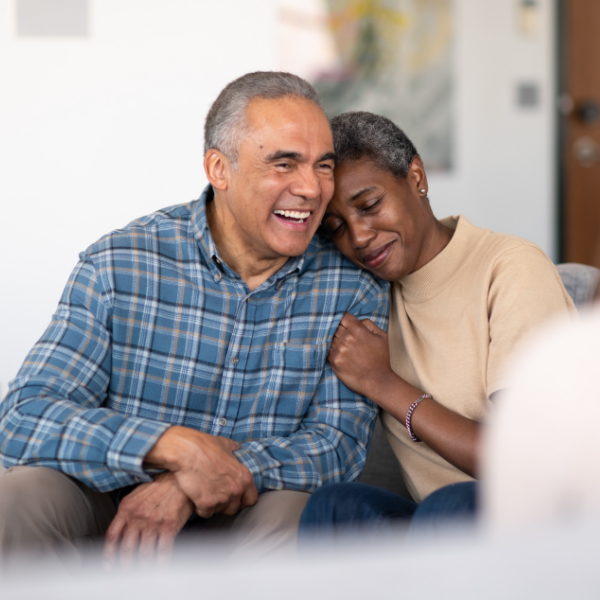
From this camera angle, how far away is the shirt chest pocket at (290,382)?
4.84 ft

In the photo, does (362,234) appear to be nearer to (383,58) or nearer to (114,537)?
(114,537)

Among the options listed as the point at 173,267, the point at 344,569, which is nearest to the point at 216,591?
the point at 344,569

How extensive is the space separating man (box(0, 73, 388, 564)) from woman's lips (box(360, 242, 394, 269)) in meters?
0.07

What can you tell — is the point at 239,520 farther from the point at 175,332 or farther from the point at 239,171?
the point at 239,171

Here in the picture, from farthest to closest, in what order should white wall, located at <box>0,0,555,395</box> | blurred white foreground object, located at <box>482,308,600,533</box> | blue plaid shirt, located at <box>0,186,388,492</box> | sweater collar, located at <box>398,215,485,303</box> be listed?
white wall, located at <box>0,0,555,395</box>, sweater collar, located at <box>398,215,485,303</box>, blue plaid shirt, located at <box>0,186,388,492</box>, blurred white foreground object, located at <box>482,308,600,533</box>

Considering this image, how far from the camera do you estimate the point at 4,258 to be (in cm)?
323

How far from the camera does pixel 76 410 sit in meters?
1.26

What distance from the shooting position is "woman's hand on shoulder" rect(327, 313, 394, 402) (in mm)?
1436

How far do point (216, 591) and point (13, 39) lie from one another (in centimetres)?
336

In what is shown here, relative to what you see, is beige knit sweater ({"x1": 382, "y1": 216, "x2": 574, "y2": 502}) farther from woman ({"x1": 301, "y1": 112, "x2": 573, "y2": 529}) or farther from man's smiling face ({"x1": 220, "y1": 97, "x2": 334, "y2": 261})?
man's smiling face ({"x1": 220, "y1": 97, "x2": 334, "y2": 261})

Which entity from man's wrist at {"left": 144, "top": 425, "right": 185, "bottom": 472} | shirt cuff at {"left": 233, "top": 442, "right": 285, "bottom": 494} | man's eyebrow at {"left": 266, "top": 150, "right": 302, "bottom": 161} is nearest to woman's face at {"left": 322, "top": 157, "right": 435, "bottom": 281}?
man's eyebrow at {"left": 266, "top": 150, "right": 302, "bottom": 161}

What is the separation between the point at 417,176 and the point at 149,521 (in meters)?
0.90

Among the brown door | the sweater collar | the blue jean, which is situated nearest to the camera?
the blue jean

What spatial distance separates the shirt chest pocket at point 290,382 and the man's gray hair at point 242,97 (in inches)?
16.4
